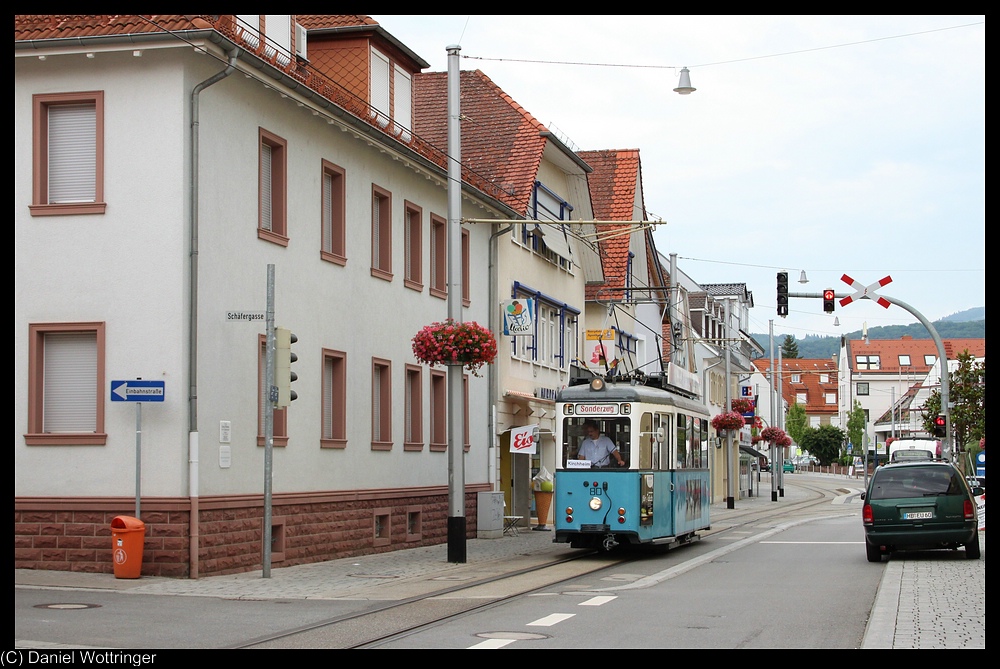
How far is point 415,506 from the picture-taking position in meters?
27.7

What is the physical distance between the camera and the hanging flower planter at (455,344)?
883 inches

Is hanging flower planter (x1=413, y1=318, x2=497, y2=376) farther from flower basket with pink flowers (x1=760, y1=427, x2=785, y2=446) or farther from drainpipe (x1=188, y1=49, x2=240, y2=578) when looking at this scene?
flower basket with pink flowers (x1=760, y1=427, x2=785, y2=446)

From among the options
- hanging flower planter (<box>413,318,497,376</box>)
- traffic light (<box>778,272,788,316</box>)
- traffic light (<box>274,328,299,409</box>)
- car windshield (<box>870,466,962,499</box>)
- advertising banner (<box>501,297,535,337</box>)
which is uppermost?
traffic light (<box>778,272,788,316</box>)

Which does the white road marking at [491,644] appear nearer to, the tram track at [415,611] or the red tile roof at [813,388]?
the tram track at [415,611]

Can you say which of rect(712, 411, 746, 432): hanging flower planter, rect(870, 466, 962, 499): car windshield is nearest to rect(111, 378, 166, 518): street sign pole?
rect(870, 466, 962, 499): car windshield

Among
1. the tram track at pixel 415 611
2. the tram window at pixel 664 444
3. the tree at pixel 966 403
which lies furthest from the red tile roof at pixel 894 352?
the tram track at pixel 415 611

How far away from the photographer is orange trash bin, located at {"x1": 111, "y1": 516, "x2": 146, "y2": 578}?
18.0 metres

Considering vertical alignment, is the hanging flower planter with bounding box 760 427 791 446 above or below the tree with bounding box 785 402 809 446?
below

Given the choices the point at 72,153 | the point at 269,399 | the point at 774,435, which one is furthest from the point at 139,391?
the point at 774,435

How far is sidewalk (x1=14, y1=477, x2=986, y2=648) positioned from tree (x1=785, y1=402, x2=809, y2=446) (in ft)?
406

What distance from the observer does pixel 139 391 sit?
1858 cm

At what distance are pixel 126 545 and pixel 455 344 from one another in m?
6.57
